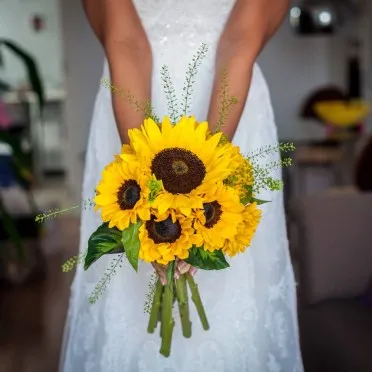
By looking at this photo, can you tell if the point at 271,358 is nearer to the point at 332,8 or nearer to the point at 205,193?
the point at 205,193

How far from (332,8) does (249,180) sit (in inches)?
195

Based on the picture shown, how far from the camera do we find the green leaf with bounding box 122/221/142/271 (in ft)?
3.49

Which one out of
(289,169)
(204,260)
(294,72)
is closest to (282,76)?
(294,72)

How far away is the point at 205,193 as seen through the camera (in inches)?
41.4

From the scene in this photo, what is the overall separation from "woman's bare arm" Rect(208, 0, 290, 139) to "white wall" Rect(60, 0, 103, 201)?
4381 mm

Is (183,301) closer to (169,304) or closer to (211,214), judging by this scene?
(169,304)

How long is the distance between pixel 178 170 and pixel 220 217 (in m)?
0.10

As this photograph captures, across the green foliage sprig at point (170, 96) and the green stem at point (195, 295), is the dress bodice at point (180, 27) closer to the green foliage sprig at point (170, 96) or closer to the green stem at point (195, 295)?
the green foliage sprig at point (170, 96)

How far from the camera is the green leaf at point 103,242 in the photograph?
1.11 m

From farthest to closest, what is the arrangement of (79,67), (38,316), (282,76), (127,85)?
(282,76) → (79,67) → (38,316) → (127,85)

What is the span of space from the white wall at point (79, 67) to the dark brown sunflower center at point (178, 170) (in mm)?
4689

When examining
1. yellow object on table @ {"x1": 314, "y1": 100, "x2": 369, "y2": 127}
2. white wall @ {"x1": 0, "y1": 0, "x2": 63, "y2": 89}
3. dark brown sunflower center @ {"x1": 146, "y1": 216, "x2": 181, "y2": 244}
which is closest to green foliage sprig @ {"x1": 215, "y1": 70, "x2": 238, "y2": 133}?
dark brown sunflower center @ {"x1": 146, "y1": 216, "x2": 181, "y2": 244}

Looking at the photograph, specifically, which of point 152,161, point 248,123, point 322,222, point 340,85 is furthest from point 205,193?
point 340,85

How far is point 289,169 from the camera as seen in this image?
507 cm
